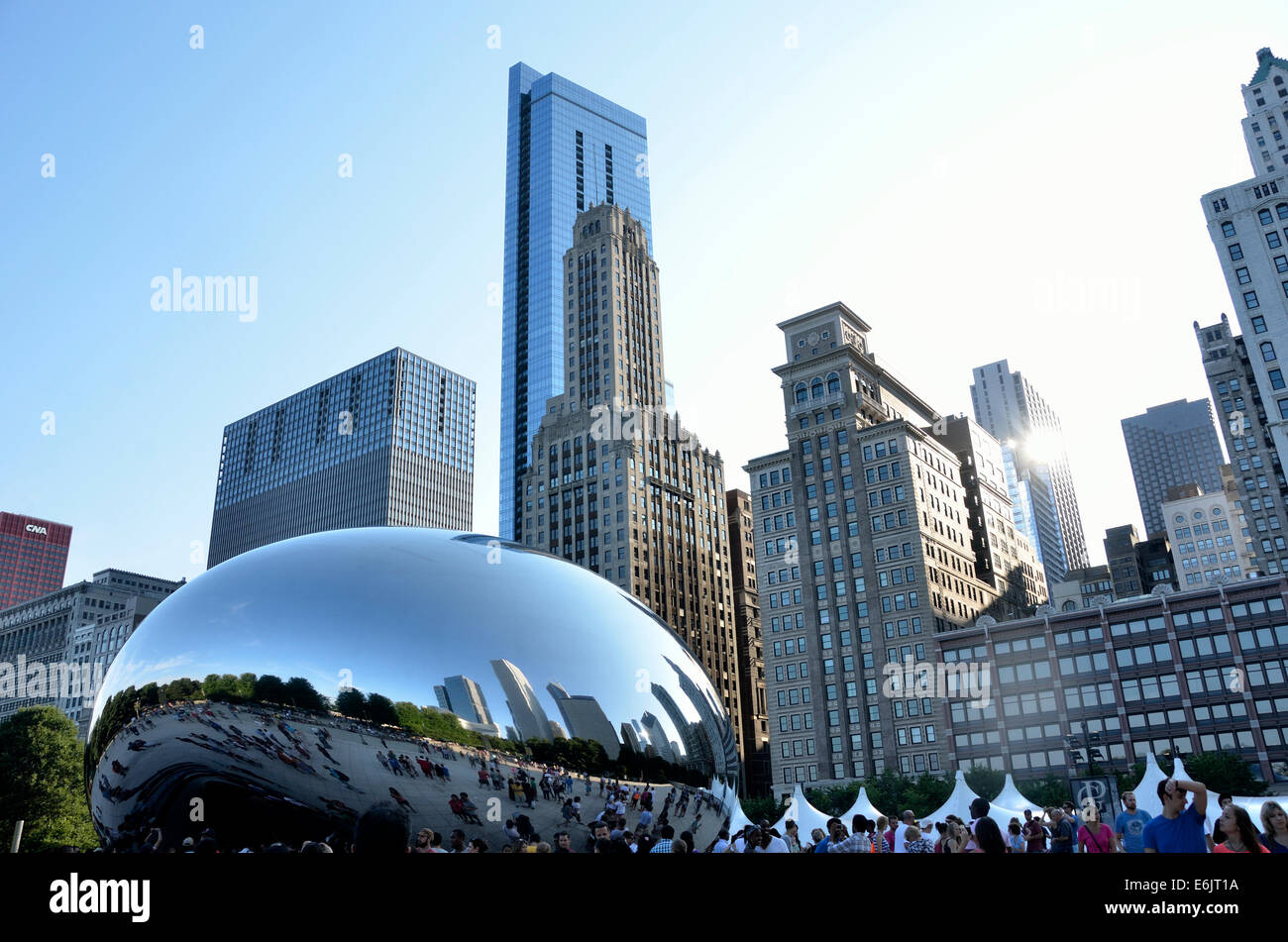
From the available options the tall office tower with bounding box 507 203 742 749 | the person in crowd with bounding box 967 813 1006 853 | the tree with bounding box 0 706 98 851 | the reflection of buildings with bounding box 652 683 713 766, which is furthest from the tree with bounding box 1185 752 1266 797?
the tree with bounding box 0 706 98 851

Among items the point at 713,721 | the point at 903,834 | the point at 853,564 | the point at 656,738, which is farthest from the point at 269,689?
the point at 853,564

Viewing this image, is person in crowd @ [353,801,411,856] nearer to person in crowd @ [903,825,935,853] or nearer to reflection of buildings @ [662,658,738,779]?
reflection of buildings @ [662,658,738,779]

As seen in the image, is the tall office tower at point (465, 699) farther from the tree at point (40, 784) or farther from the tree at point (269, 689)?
the tree at point (40, 784)

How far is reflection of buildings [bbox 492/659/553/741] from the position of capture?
7.27m

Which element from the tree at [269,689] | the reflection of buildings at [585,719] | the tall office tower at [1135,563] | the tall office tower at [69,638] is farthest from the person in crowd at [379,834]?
the tall office tower at [1135,563]

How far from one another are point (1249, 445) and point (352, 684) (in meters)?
134

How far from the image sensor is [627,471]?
4855 inches

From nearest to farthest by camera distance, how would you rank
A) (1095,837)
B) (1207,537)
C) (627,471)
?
(1095,837) < (627,471) < (1207,537)

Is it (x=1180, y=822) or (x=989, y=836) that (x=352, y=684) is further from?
(x=1180, y=822)

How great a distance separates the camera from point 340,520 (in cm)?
16925

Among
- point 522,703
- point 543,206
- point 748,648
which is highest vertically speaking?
point 543,206

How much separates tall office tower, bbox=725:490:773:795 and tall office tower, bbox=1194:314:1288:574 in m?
62.2

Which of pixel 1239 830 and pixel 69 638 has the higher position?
pixel 69 638

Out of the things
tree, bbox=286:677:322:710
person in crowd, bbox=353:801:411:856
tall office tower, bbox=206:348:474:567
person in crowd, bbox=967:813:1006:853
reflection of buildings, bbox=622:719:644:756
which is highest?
tall office tower, bbox=206:348:474:567
